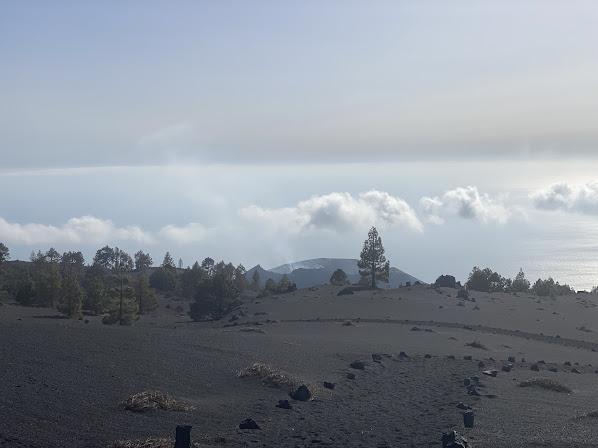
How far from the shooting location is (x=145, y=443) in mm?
11930

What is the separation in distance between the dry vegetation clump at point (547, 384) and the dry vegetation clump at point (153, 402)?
14.0 metres

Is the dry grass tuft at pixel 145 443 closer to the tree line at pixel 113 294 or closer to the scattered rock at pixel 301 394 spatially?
the scattered rock at pixel 301 394

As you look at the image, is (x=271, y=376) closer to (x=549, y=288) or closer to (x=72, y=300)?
(x=72, y=300)

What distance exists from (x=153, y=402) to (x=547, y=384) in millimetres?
15547

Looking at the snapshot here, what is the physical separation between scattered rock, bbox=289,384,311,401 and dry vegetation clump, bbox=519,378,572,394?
32.0ft

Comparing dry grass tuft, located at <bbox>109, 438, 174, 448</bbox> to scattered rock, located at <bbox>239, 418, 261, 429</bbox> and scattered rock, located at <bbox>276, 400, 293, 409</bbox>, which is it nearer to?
scattered rock, located at <bbox>239, 418, 261, 429</bbox>

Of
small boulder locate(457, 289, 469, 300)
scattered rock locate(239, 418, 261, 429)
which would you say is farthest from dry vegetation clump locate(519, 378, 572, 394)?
small boulder locate(457, 289, 469, 300)

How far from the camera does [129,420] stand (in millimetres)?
13953

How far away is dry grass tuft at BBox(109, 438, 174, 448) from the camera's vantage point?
11.8 metres

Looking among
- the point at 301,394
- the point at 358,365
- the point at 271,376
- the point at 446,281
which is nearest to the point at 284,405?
the point at 301,394

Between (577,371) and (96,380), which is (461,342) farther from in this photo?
(96,380)

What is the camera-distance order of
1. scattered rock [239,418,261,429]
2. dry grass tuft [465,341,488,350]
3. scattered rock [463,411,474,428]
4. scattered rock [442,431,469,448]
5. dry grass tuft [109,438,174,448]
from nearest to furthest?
dry grass tuft [109,438,174,448] < scattered rock [442,431,469,448] < scattered rock [239,418,261,429] < scattered rock [463,411,474,428] < dry grass tuft [465,341,488,350]

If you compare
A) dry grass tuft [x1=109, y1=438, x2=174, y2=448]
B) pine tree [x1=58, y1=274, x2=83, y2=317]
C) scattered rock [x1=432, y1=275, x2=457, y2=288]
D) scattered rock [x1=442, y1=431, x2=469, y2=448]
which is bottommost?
scattered rock [x1=442, y1=431, x2=469, y2=448]

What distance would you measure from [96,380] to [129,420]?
3.92 meters
